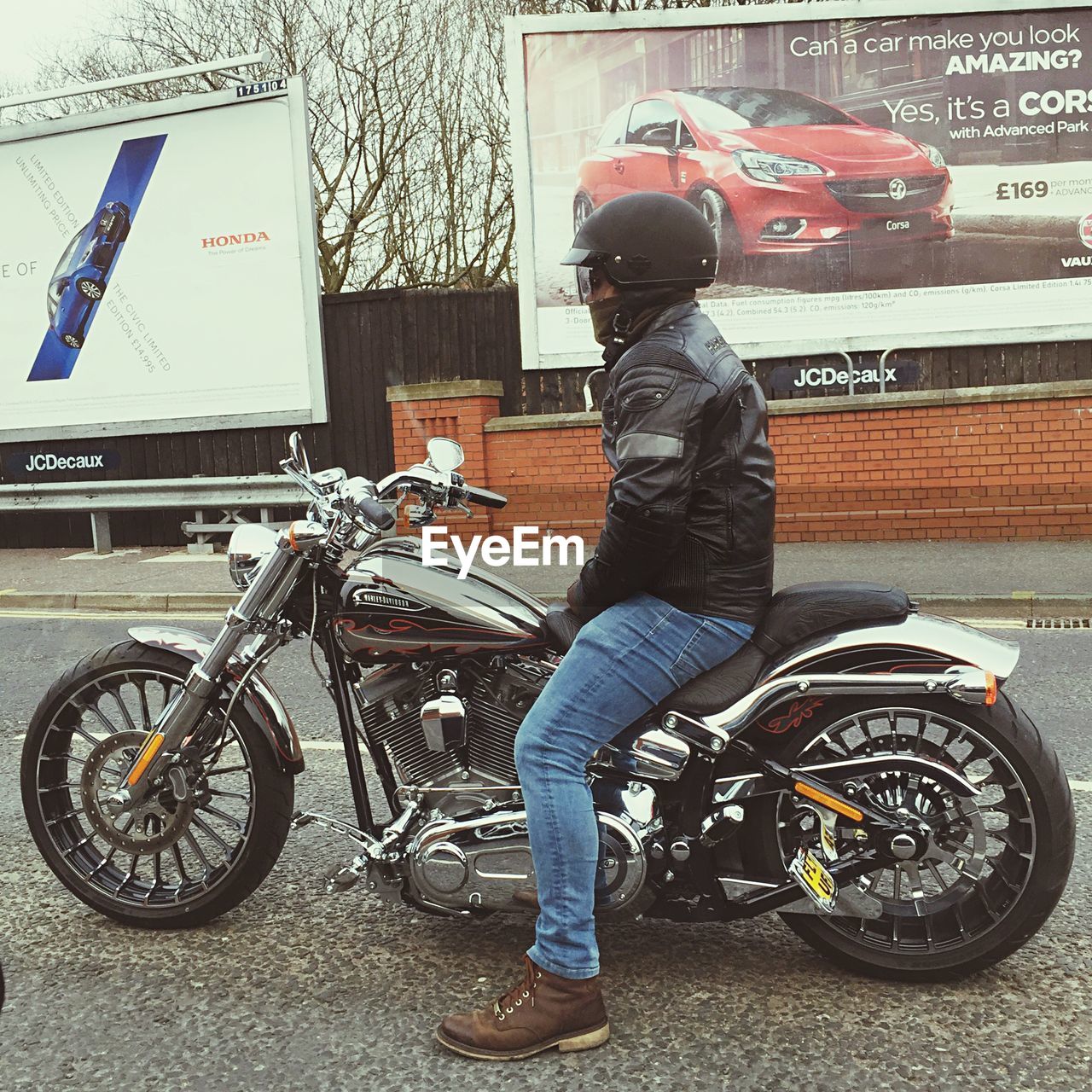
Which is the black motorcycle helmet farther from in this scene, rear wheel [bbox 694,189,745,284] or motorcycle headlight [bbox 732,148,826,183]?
motorcycle headlight [bbox 732,148,826,183]

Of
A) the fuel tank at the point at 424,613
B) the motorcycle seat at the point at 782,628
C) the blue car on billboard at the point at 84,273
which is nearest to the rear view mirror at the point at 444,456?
the fuel tank at the point at 424,613

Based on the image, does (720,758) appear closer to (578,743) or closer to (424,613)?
(578,743)

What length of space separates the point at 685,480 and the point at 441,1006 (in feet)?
4.76

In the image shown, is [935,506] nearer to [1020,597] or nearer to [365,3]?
[1020,597]

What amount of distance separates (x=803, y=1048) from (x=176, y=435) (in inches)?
502

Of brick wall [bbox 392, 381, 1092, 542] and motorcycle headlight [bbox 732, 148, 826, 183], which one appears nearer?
brick wall [bbox 392, 381, 1092, 542]

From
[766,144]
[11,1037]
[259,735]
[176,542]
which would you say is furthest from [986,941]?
[176,542]

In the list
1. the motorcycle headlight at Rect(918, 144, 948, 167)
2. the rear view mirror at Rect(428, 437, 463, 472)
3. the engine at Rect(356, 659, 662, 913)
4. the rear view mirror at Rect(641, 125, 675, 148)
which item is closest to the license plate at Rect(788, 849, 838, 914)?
the engine at Rect(356, 659, 662, 913)

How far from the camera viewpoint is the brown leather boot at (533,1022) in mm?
2830

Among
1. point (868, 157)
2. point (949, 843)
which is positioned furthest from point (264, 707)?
point (868, 157)

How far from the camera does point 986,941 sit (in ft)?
10.0

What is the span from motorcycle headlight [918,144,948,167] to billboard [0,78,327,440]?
21.5ft

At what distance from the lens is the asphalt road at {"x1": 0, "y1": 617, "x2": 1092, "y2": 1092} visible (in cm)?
277

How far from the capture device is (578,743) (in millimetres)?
2893
